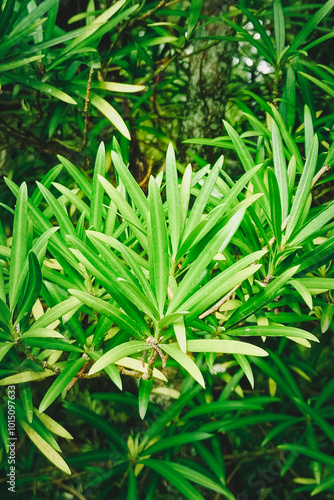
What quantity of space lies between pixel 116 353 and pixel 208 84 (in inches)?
32.4

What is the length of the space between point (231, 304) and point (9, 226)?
0.78 m

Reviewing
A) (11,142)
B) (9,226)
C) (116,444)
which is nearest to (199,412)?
(116,444)

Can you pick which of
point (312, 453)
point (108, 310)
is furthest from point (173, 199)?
point (312, 453)

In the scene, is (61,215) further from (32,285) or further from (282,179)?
(282,179)

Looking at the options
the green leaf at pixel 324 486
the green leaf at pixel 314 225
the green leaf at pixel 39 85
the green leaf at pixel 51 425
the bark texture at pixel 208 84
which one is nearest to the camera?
A: the green leaf at pixel 314 225

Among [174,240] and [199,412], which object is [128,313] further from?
[199,412]

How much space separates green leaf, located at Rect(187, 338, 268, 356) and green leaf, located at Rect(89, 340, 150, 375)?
5cm

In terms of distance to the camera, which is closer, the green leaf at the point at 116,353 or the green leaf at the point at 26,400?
the green leaf at the point at 116,353

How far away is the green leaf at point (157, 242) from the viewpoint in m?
0.42

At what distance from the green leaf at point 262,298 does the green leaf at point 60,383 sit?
0.67 feet

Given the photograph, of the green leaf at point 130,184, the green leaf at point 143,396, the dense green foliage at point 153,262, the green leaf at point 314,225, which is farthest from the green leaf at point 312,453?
the green leaf at point 130,184

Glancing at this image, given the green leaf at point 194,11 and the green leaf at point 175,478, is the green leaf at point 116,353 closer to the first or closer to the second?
the green leaf at point 175,478

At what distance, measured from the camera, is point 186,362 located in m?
0.41

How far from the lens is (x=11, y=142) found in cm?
128
